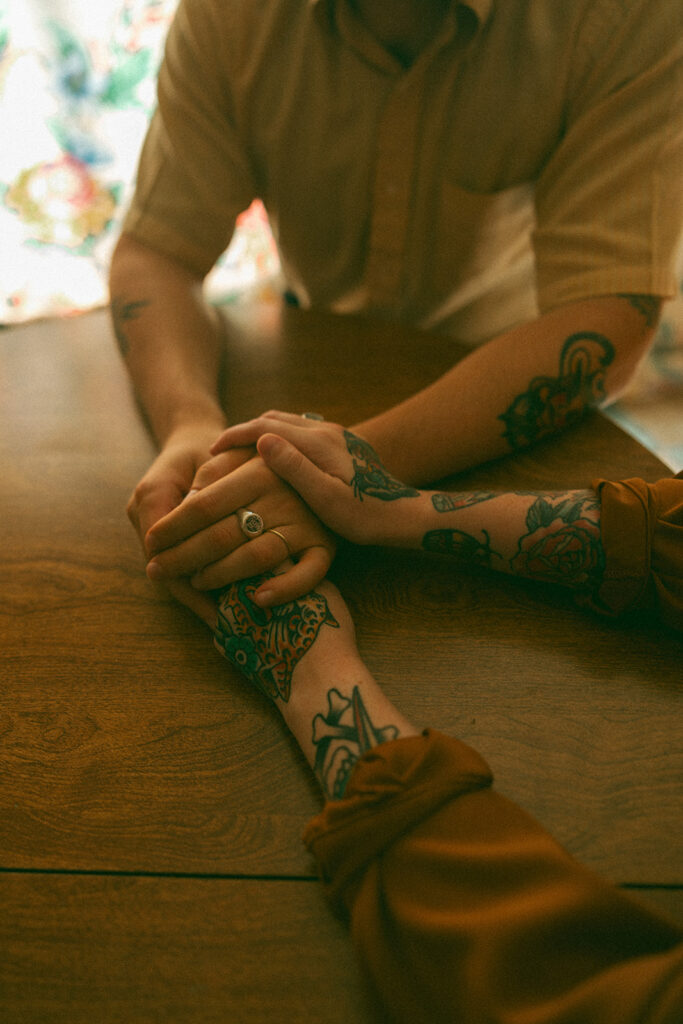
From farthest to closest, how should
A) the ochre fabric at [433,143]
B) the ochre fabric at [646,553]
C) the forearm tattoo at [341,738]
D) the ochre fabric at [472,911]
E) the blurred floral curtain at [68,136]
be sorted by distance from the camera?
the blurred floral curtain at [68,136] < the ochre fabric at [433,143] < the ochre fabric at [646,553] < the forearm tattoo at [341,738] < the ochre fabric at [472,911]

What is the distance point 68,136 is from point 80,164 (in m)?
0.05

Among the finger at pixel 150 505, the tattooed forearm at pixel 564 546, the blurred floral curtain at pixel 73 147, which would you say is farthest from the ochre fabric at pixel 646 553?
the blurred floral curtain at pixel 73 147

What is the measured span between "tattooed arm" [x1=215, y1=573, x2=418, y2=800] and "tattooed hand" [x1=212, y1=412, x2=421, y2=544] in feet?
0.26

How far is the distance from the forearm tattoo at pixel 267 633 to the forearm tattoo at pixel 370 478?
0.13 meters

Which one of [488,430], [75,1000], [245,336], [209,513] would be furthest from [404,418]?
[75,1000]

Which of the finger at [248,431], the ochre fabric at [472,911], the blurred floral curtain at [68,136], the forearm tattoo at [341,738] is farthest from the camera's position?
the blurred floral curtain at [68,136]

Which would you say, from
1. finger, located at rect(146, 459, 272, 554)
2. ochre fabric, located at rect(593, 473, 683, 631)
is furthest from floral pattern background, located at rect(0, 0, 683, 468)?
finger, located at rect(146, 459, 272, 554)

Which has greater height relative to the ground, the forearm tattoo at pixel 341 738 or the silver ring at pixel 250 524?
the silver ring at pixel 250 524

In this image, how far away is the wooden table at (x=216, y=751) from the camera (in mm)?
450

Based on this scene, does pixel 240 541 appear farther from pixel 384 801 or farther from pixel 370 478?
pixel 384 801

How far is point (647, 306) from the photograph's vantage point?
0.91 m

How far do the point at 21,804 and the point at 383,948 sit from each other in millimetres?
297

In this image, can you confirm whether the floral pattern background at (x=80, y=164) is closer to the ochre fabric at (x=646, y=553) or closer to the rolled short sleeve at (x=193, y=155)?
the rolled short sleeve at (x=193, y=155)

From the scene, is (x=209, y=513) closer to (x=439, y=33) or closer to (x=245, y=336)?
(x=245, y=336)
